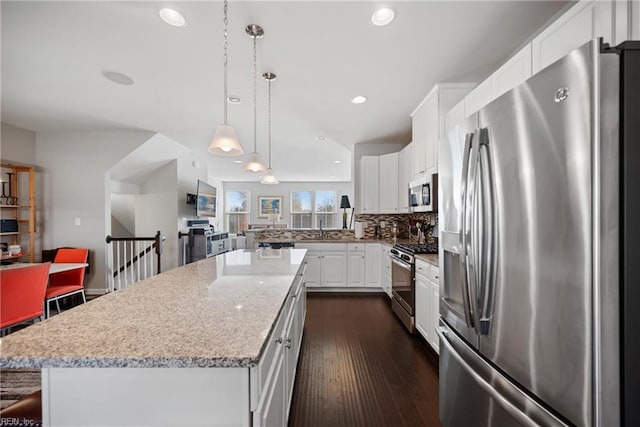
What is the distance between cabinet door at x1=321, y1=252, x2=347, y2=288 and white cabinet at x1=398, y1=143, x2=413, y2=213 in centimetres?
123

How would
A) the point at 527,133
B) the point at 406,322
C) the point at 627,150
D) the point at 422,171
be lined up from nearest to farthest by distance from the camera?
the point at 627,150 → the point at 527,133 → the point at 406,322 → the point at 422,171

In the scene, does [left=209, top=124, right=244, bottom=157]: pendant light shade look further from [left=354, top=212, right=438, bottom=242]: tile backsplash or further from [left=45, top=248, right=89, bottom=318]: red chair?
[left=354, top=212, right=438, bottom=242]: tile backsplash

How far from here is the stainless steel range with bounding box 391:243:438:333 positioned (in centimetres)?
283

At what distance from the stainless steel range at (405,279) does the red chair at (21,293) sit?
3.39 metres

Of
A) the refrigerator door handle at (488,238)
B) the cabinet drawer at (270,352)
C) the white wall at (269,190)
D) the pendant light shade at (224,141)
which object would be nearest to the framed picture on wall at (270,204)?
the white wall at (269,190)

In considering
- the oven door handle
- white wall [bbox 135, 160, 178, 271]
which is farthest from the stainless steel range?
white wall [bbox 135, 160, 178, 271]

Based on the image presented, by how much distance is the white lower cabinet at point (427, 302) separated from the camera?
2.29m

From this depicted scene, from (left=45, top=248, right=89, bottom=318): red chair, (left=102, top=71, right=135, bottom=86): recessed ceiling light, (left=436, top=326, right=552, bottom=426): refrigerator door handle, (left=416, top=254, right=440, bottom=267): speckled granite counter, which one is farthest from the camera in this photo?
(left=45, top=248, right=89, bottom=318): red chair

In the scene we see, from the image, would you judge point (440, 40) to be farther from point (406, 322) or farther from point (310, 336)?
point (310, 336)

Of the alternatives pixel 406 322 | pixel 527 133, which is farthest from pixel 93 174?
pixel 527 133

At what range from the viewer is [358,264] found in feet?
14.5

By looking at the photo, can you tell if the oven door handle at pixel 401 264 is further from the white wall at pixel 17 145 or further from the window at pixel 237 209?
the window at pixel 237 209

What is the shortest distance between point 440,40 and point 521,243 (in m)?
1.78

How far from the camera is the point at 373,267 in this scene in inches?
174
